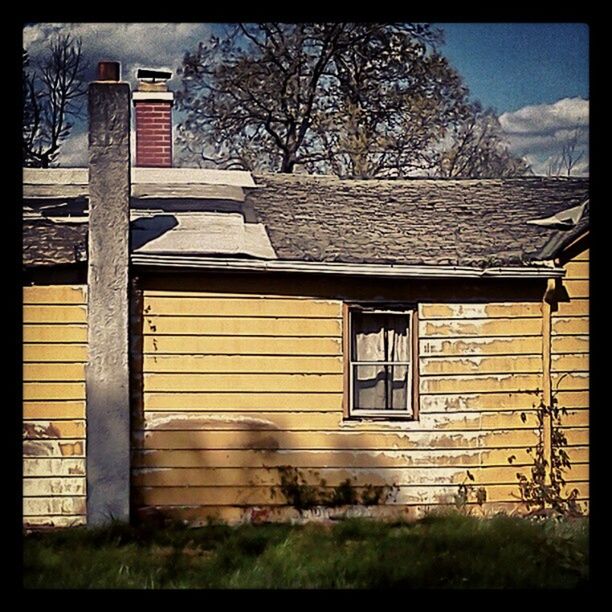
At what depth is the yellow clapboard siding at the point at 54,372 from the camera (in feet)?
18.8

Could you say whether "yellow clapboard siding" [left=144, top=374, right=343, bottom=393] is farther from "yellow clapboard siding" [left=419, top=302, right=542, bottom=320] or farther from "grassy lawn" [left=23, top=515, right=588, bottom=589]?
"yellow clapboard siding" [left=419, top=302, right=542, bottom=320]

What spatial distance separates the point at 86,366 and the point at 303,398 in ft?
4.27

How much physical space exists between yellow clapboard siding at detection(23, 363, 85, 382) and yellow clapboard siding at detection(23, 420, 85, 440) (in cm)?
26

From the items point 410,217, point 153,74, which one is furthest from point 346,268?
point 153,74

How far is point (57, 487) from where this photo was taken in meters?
5.80

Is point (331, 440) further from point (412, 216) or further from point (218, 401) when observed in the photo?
point (412, 216)

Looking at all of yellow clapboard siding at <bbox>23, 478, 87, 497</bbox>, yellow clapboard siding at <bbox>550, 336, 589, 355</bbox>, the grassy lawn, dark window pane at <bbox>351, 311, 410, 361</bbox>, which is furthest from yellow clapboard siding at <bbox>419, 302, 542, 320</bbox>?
yellow clapboard siding at <bbox>23, 478, 87, 497</bbox>

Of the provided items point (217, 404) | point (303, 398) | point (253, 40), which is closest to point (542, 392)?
point (303, 398)

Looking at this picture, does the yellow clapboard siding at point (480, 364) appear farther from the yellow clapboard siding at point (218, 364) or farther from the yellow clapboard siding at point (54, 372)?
the yellow clapboard siding at point (54, 372)

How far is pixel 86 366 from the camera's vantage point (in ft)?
19.0

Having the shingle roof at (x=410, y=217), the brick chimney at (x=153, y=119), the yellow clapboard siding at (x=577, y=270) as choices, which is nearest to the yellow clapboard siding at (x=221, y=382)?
the shingle roof at (x=410, y=217)

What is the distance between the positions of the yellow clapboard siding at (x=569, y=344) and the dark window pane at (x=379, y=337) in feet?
2.96

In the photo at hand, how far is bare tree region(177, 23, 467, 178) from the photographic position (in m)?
5.93
